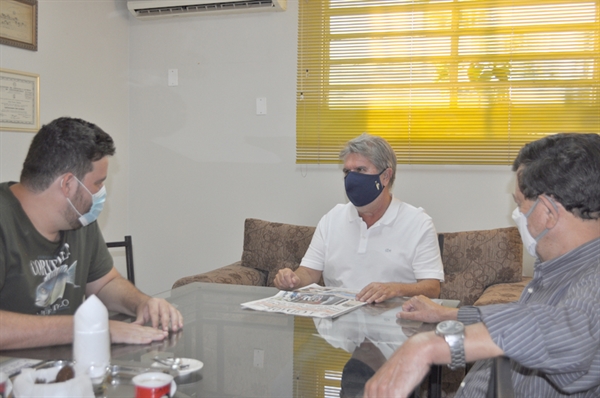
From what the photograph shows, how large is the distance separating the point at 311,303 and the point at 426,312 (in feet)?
1.29

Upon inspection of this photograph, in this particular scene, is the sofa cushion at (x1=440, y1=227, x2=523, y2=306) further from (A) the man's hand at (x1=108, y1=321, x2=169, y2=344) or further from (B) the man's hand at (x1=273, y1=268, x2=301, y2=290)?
(A) the man's hand at (x1=108, y1=321, x2=169, y2=344)

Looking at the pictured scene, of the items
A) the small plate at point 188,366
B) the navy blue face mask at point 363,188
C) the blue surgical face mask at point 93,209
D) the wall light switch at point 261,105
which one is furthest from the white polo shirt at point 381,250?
the wall light switch at point 261,105

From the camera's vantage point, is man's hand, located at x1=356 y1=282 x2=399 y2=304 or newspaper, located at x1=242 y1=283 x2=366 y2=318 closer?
newspaper, located at x1=242 y1=283 x2=366 y2=318

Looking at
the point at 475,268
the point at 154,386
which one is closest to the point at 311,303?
the point at 154,386

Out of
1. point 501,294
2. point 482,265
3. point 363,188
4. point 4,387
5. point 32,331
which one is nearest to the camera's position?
point 4,387

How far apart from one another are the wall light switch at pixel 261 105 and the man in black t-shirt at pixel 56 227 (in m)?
2.27

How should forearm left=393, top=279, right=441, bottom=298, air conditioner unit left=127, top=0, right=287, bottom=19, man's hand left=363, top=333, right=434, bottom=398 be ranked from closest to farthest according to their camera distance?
man's hand left=363, top=333, right=434, bottom=398 < forearm left=393, top=279, right=441, bottom=298 < air conditioner unit left=127, top=0, right=287, bottom=19

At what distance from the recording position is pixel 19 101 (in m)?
3.39

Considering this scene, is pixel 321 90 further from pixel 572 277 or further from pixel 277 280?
pixel 572 277

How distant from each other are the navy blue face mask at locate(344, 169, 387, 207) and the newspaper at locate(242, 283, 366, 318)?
0.56 m

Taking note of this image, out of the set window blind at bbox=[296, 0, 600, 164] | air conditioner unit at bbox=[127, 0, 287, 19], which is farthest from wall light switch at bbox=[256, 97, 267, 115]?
air conditioner unit at bbox=[127, 0, 287, 19]

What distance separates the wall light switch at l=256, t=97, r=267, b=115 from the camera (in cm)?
403

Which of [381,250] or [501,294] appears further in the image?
[501,294]

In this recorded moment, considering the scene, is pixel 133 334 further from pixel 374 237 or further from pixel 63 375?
pixel 374 237
